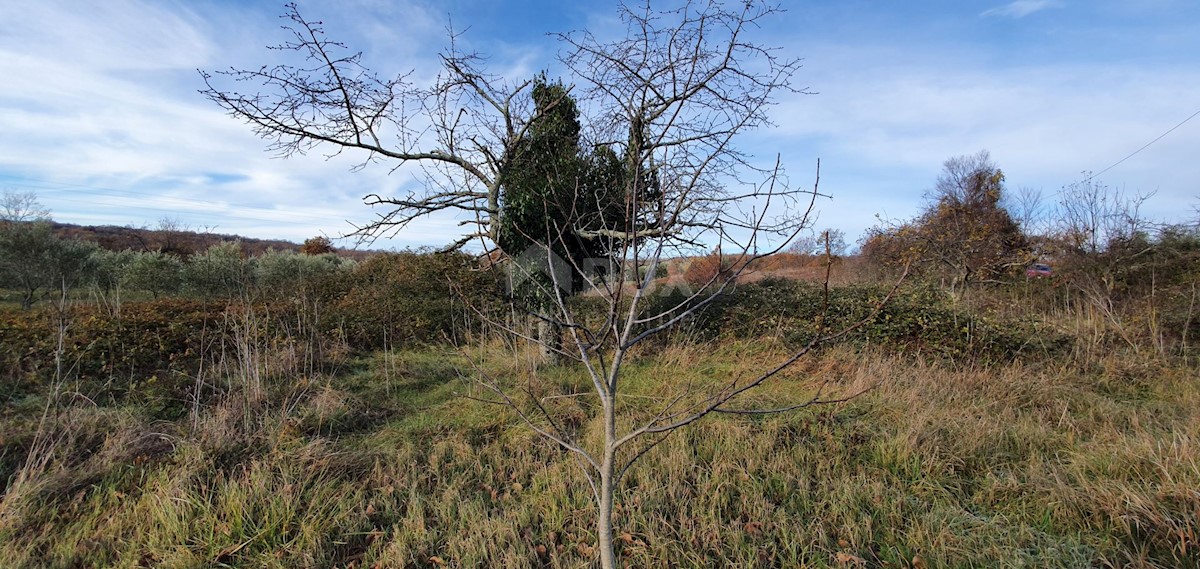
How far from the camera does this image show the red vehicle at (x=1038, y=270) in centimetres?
1005

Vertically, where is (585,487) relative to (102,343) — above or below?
below

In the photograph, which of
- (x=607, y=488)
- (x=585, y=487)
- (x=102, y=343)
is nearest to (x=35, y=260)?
(x=102, y=343)

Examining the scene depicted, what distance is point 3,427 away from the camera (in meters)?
3.65

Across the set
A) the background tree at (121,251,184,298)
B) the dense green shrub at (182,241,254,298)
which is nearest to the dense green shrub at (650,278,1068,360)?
the dense green shrub at (182,241,254,298)

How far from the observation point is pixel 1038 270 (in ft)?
33.8

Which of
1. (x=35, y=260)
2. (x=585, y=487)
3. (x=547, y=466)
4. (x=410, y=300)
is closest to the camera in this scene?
(x=585, y=487)

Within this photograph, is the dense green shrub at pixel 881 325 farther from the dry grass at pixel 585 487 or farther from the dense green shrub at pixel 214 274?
the dense green shrub at pixel 214 274

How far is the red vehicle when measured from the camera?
33.0 feet

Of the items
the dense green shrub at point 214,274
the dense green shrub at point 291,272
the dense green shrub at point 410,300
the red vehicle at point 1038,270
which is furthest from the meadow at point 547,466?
the red vehicle at point 1038,270

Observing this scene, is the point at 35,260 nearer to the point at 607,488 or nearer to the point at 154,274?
the point at 154,274

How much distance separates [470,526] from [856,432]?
2.94 m

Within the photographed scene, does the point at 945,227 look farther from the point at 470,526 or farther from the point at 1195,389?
the point at 470,526

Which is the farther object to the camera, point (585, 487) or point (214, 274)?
point (214, 274)

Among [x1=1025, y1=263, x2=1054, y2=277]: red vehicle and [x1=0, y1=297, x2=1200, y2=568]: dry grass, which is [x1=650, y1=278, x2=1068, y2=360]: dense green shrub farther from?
[x1=1025, y1=263, x2=1054, y2=277]: red vehicle
